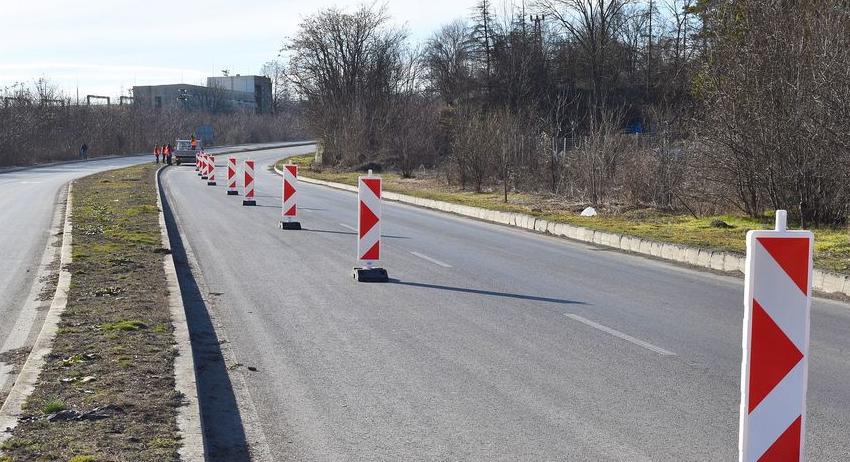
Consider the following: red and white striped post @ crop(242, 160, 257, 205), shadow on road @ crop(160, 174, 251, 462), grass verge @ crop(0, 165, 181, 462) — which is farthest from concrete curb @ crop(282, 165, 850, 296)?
grass verge @ crop(0, 165, 181, 462)

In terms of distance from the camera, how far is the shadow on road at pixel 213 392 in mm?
5582

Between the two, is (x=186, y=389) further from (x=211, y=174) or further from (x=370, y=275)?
(x=211, y=174)

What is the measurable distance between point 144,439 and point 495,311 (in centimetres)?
556

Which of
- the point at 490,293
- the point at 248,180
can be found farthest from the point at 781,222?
the point at 248,180

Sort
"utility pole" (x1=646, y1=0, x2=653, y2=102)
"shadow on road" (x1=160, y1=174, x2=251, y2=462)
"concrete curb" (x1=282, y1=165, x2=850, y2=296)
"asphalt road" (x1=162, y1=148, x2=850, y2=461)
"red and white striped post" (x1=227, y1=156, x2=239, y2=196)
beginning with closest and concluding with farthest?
1. "shadow on road" (x1=160, y1=174, x2=251, y2=462)
2. "asphalt road" (x1=162, y1=148, x2=850, y2=461)
3. "concrete curb" (x1=282, y1=165, x2=850, y2=296)
4. "red and white striped post" (x1=227, y1=156, x2=239, y2=196)
5. "utility pole" (x1=646, y1=0, x2=653, y2=102)

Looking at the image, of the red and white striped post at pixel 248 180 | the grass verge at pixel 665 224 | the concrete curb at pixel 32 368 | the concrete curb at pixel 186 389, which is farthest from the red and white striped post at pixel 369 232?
the red and white striped post at pixel 248 180

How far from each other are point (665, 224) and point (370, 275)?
9.77 metres

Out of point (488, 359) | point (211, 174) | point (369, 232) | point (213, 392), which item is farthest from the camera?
point (211, 174)

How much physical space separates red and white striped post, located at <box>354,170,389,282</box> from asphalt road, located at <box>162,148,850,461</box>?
0.96 feet

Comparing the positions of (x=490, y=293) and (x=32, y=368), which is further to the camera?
(x=490, y=293)

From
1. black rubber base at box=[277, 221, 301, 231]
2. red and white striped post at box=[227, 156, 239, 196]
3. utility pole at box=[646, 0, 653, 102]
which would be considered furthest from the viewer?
utility pole at box=[646, 0, 653, 102]

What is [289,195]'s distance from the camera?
1970cm

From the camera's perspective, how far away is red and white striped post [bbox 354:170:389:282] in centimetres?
1262

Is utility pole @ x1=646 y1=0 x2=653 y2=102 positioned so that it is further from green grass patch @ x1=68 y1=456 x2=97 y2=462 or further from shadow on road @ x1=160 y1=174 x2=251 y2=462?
green grass patch @ x1=68 y1=456 x2=97 y2=462
